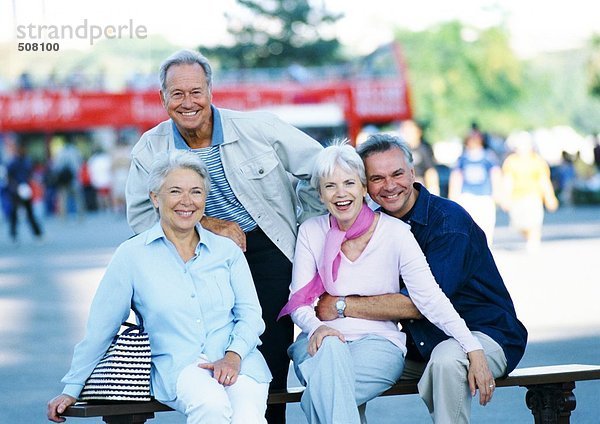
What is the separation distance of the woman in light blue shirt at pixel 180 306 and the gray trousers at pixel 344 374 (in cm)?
21

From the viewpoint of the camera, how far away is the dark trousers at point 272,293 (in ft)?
17.4

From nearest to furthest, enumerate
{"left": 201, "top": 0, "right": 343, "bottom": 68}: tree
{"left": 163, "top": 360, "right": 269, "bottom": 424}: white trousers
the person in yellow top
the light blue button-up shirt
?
{"left": 163, "top": 360, "right": 269, "bottom": 424}: white trousers < the light blue button-up shirt < the person in yellow top < {"left": 201, "top": 0, "right": 343, "bottom": 68}: tree

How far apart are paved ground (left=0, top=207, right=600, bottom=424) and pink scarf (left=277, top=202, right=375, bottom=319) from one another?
1933 millimetres

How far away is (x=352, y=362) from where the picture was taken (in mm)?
4777

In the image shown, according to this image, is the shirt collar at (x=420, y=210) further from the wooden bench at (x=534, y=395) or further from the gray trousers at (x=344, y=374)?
the wooden bench at (x=534, y=395)

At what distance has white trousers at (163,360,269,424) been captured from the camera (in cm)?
441

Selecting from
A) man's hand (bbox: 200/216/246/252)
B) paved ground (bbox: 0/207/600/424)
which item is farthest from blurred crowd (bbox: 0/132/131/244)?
man's hand (bbox: 200/216/246/252)

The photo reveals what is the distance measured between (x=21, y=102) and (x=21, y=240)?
14204mm

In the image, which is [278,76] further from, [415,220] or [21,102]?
[415,220]

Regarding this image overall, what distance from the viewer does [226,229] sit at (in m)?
5.13

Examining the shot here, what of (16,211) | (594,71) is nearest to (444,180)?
(16,211)

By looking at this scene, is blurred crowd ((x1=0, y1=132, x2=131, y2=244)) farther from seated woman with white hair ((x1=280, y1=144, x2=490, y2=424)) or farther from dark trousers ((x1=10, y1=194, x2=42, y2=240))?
seated woman with white hair ((x1=280, y1=144, x2=490, y2=424))

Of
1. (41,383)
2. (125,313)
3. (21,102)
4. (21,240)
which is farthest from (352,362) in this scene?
(21,102)

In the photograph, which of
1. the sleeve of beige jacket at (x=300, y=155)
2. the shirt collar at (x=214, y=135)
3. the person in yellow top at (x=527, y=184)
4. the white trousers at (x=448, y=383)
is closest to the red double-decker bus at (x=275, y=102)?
the person in yellow top at (x=527, y=184)
